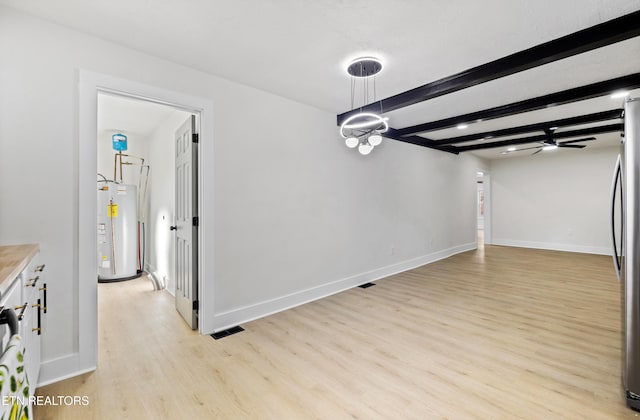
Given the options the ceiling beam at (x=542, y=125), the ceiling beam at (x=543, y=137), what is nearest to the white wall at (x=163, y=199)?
the ceiling beam at (x=542, y=125)

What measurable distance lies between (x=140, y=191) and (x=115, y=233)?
1204mm

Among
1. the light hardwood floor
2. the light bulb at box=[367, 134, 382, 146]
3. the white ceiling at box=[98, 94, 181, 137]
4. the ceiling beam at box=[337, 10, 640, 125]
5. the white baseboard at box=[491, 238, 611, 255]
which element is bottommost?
the light hardwood floor

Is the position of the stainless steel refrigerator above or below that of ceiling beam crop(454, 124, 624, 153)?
below

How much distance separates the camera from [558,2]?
1.78m

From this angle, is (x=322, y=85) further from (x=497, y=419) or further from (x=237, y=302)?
(x=497, y=419)

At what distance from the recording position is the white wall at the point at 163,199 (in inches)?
159

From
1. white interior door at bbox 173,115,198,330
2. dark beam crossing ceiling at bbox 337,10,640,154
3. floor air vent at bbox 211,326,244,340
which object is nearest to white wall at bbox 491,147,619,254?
dark beam crossing ceiling at bbox 337,10,640,154

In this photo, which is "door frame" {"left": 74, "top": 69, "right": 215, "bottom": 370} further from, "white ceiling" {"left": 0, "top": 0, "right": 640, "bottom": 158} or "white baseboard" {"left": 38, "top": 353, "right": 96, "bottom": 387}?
"white ceiling" {"left": 0, "top": 0, "right": 640, "bottom": 158}

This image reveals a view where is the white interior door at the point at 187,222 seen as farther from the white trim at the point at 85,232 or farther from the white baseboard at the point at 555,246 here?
the white baseboard at the point at 555,246

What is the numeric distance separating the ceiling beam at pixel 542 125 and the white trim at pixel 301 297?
254 cm

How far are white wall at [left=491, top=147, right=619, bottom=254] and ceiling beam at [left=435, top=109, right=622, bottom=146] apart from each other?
3.55 m

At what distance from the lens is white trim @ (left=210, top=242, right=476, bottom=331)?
290 centimetres

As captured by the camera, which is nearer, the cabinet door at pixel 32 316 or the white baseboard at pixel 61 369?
the cabinet door at pixel 32 316

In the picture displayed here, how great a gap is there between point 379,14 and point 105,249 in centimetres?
510
